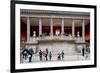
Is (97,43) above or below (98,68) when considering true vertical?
above

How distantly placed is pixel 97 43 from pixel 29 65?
0.92 metres

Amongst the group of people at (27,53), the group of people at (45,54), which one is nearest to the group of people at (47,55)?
the group of people at (45,54)

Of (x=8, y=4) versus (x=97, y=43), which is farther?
(x=97, y=43)

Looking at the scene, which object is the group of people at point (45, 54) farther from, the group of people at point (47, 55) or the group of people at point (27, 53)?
the group of people at point (27, 53)

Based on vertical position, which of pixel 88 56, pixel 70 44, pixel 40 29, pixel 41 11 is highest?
pixel 41 11

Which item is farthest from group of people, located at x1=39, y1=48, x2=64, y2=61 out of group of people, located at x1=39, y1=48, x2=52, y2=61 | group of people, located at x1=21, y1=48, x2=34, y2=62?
group of people, located at x1=21, y1=48, x2=34, y2=62

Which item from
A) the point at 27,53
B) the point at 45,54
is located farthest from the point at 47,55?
the point at 27,53

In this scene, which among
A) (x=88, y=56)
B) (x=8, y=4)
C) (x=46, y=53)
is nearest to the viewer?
(x=8, y=4)

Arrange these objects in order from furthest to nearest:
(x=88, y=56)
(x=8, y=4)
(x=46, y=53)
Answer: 1. (x=88, y=56)
2. (x=46, y=53)
3. (x=8, y=4)

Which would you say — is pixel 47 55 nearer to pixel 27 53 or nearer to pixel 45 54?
pixel 45 54

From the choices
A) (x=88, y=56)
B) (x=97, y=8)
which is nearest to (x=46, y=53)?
(x=88, y=56)

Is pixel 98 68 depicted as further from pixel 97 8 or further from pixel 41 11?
pixel 41 11

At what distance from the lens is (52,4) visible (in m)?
2.05

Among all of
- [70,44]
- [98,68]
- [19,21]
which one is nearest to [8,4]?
[19,21]
